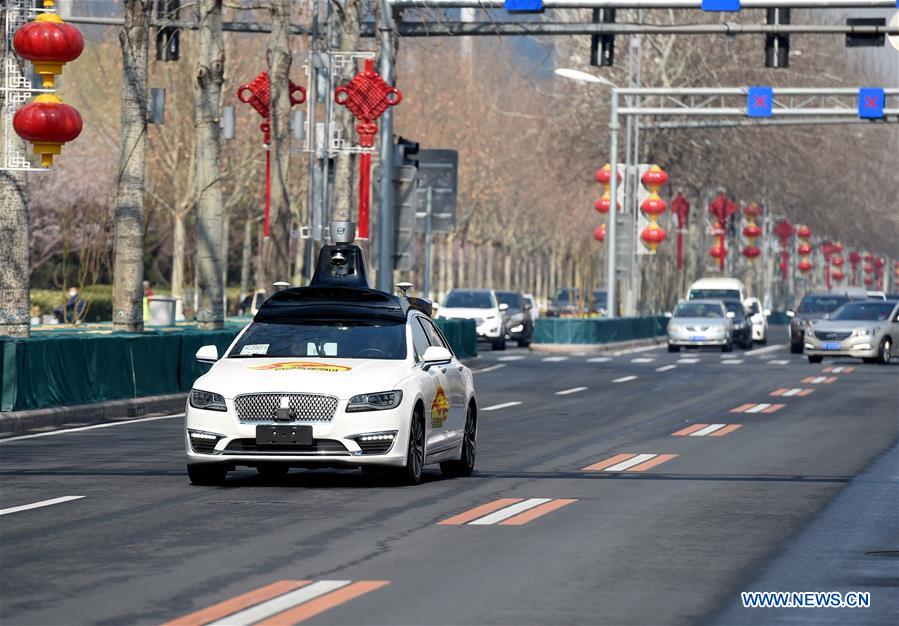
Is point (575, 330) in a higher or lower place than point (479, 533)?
lower

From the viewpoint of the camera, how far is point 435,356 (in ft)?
54.9

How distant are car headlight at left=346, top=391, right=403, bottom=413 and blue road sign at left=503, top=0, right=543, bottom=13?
20.0 metres

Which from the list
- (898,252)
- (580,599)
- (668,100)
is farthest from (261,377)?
(898,252)

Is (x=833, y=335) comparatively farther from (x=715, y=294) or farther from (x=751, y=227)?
(x=751, y=227)

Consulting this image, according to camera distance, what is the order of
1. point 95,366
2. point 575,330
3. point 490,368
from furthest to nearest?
point 575,330 < point 490,368 < point 95,366

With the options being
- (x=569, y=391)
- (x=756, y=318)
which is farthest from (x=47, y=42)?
(x=756, y=318)

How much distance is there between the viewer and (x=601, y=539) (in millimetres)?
12984

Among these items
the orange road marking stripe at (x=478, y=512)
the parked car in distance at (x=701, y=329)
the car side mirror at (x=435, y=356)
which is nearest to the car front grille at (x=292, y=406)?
the car side mirror at (x=435, y=356)

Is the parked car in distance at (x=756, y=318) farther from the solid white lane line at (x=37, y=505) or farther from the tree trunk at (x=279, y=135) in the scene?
the solid white lane line at (x=37, y=505)

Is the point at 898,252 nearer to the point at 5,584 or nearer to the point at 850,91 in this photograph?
the point at 850,91

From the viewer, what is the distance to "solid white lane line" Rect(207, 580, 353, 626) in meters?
9.33

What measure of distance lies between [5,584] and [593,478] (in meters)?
8.22

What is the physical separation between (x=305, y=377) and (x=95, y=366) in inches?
422

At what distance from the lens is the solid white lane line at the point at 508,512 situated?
13930 millimetres
